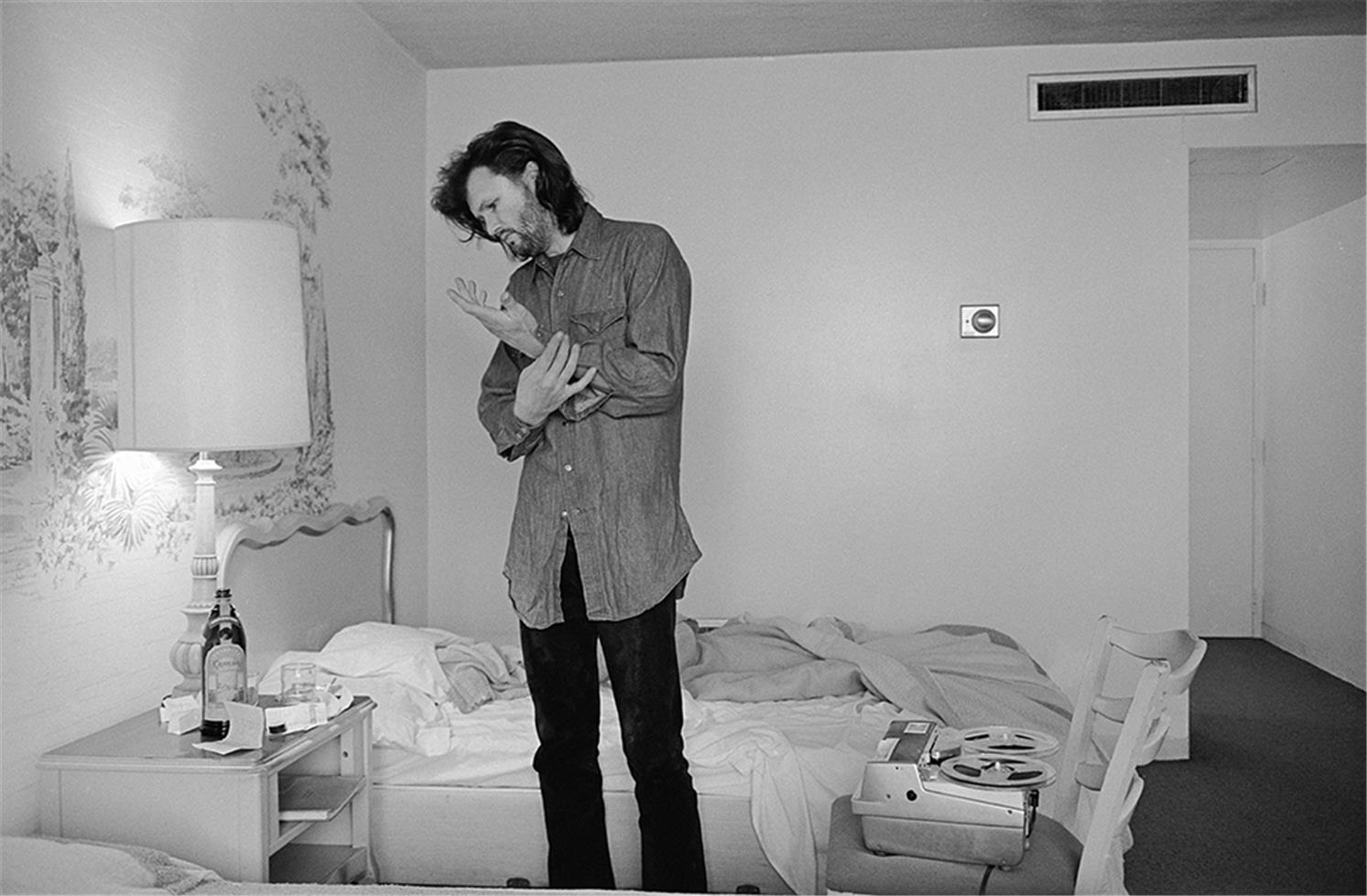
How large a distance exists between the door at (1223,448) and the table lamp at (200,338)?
214 inches

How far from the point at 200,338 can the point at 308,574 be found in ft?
3.82

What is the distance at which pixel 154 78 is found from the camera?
2742 mm

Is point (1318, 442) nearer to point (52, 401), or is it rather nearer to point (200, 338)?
point (200, 338)

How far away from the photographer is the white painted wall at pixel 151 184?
7.41 feet

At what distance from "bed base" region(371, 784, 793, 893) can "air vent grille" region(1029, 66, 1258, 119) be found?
286cm

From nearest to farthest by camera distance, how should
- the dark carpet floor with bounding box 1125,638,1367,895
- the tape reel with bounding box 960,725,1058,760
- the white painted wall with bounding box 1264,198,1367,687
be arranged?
the tape reel with bounding box 960,725,1058,760 → the dark carpet floor with bounding box 1125,638,1367,895 → the white painted wall with bounding box 1264,198,1367,687

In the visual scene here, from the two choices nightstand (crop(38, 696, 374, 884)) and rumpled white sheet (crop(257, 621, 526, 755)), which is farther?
rumpled white sheet (crop(257, 621, 526, 755))

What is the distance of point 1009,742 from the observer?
2.23 metres

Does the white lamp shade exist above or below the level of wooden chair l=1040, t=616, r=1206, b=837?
above

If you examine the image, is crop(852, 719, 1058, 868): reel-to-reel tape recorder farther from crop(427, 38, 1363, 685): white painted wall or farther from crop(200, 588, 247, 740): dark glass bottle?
crop(427, 38, 1363, 685): white painted wall

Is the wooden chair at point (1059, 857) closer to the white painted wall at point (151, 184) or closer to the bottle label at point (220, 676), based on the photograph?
the bottle label at point (220, 676)

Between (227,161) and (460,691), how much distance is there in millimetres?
1358

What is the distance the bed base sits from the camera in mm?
2783

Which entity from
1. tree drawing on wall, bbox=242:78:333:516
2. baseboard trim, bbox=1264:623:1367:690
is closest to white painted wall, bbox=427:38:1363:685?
tree drawing on wall, bbox=242:78:333:516
